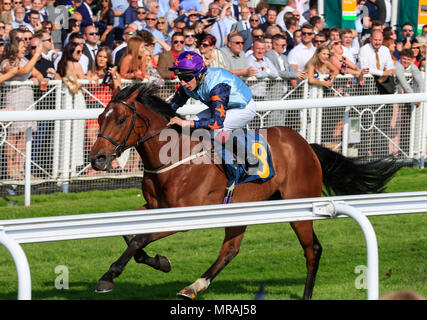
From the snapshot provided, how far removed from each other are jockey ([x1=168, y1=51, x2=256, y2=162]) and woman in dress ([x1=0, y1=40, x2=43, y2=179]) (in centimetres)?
248

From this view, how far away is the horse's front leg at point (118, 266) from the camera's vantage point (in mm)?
4496

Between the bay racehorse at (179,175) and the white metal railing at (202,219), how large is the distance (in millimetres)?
1439

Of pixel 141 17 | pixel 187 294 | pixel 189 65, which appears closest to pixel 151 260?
pixel 187 294

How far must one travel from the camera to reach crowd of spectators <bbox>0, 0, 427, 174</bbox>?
8055 millimetres

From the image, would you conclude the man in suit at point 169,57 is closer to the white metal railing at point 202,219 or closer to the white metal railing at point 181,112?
the white metal railing at point 181,112

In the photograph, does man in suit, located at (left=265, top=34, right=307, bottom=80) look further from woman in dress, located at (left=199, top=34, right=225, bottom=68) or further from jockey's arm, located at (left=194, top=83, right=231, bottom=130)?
jockey's arm, located at (left=194, top=83, right=231, bottom=130)

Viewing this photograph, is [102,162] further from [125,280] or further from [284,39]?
[284,39]

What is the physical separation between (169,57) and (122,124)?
371 cm

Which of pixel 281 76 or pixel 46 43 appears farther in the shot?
pixel 281 76

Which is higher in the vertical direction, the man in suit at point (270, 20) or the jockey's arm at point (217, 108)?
the man in suit at point (270, 20)

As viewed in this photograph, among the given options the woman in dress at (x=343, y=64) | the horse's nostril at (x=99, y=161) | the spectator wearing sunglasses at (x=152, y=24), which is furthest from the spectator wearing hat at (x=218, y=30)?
the horse's nostril at (x=99, y=161)

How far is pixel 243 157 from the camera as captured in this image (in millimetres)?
5059

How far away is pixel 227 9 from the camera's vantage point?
410 inches

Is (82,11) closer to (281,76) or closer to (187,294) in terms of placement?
(281,76)
